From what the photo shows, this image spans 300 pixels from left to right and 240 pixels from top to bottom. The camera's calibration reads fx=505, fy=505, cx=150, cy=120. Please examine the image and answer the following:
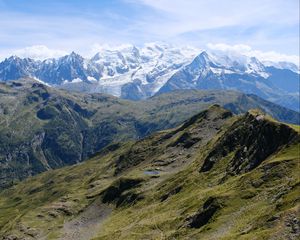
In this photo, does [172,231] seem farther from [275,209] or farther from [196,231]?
[275,209]

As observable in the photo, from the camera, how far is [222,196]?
192m

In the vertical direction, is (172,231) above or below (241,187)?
below

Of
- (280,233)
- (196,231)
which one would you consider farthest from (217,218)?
(280,233)

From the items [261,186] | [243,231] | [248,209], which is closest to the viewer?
[243,231]

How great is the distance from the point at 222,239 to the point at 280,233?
28.1 m

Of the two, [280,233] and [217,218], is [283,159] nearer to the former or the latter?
[217,218]

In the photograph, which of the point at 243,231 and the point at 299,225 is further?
the point at 243,231

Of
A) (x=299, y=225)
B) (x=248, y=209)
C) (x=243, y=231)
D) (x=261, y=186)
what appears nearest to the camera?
(x=299, y=225)

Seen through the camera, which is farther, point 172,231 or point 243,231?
point 172,231

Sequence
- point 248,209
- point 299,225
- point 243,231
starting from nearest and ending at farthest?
point 299,225
point 243,231
point 248,209

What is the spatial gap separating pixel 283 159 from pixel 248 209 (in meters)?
35.7

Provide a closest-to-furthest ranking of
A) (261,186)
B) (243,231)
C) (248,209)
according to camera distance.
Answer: (243,231) → (248,209) → (261,186)

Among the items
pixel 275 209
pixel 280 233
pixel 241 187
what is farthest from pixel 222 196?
pixel 280 233

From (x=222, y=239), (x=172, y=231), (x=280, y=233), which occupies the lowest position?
(x=172, y=231)
